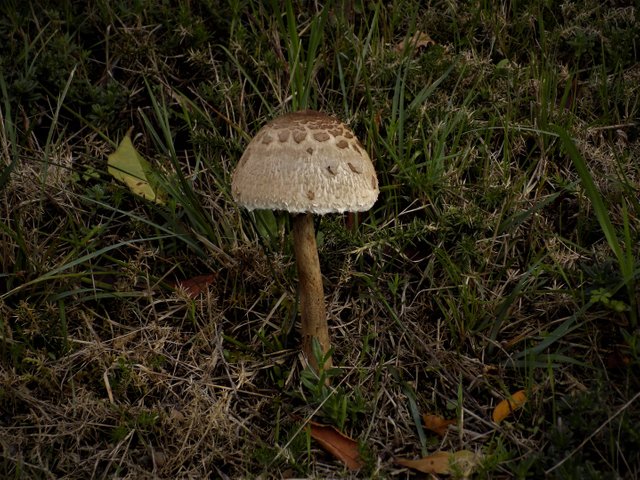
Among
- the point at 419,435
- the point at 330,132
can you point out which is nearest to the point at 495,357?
the point at 419,435

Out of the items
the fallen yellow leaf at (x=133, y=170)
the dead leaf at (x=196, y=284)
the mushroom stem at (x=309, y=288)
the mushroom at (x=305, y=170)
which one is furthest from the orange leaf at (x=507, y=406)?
the fallen yellow leaf at (x=133, y=170)

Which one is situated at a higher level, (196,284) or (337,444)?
(196,284)

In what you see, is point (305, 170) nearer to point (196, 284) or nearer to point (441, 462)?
point (196, 284)

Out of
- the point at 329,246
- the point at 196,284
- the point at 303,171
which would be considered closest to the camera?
the point at 303,171

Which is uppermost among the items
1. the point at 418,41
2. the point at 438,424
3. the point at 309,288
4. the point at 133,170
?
the point at 418,41

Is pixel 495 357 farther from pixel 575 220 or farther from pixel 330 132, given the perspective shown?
pixel 330 132

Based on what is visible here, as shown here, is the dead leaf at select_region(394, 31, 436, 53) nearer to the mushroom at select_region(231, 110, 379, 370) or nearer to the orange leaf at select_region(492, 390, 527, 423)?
the mushroom at select_region(231, 110, 379, 370)

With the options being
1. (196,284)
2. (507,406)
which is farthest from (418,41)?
(507,406)
